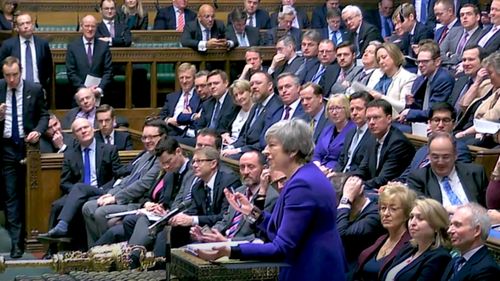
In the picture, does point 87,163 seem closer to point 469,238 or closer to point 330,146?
point 330,146

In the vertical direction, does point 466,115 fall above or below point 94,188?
above

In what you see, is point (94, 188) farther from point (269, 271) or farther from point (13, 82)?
point (269, 271)

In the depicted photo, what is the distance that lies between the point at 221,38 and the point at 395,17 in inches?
74.6

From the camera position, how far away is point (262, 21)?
1273 centimetres

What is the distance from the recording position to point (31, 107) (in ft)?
31.4

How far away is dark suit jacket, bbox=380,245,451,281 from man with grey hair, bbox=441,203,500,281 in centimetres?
11

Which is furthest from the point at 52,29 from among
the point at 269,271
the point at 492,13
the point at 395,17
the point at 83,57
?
the point at 269,271

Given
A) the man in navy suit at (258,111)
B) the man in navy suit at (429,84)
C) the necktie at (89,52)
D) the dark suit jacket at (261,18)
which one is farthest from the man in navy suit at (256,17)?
the man in navy suit at (429,84)

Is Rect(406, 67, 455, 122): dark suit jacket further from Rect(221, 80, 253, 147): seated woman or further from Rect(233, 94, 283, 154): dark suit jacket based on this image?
Rect(221, 80, 253, 147): seated woman

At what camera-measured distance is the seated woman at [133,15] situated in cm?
1232

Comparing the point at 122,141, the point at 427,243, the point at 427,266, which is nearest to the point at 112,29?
the point at 122,141

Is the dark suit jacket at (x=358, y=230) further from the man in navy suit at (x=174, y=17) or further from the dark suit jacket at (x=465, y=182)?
the man in navy suit at (x=174, y=17)

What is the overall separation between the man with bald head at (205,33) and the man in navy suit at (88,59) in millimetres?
1010

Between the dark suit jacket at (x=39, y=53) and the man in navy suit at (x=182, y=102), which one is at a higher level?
the dark suit jacket at (x=39, y=53)
